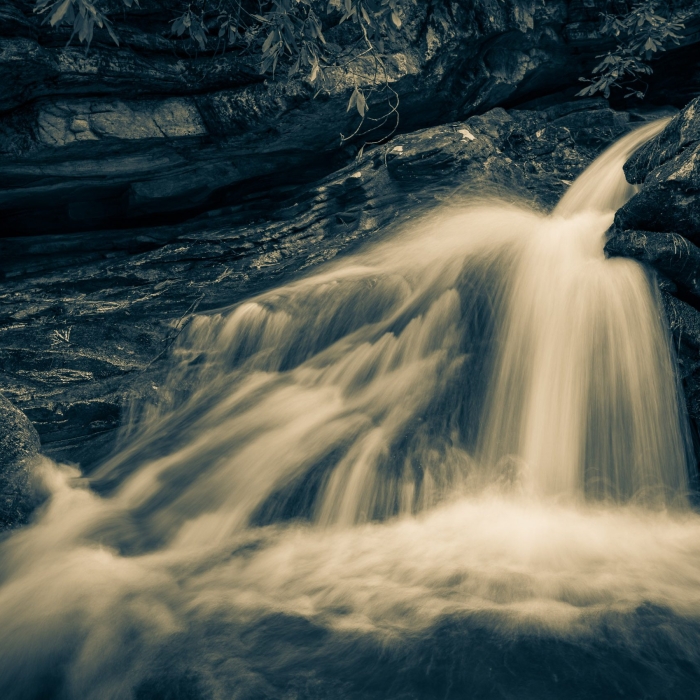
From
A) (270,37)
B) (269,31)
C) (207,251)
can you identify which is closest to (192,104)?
(269,31)

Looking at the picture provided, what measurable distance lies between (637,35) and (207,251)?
21.9 ft

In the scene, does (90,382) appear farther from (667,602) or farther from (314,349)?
(667,602)

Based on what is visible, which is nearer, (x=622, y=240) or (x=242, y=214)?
(x=622, y=240)

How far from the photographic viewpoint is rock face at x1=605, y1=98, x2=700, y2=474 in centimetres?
465

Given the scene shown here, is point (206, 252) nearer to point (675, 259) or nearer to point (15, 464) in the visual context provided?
point (15, 464)

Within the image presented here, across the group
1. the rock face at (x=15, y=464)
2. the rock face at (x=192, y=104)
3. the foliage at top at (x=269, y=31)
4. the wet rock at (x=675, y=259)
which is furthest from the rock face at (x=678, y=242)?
the rock face at (x=15, y=464)

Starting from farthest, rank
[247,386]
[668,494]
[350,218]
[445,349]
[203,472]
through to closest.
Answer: [350,218]
[247,386]
[445,349]
[203,472]
[668,494]

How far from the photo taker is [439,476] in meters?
4.57

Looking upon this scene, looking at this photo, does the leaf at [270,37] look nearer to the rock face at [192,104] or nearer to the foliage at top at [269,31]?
the foliage at top at [269,31]

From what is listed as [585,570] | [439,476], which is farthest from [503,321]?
[585,570]

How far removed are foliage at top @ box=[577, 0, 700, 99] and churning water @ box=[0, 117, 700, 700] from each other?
336 centimetres

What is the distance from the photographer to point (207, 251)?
313 inches

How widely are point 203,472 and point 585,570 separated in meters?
2.92

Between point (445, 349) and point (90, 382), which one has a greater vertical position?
point (445, 349)
